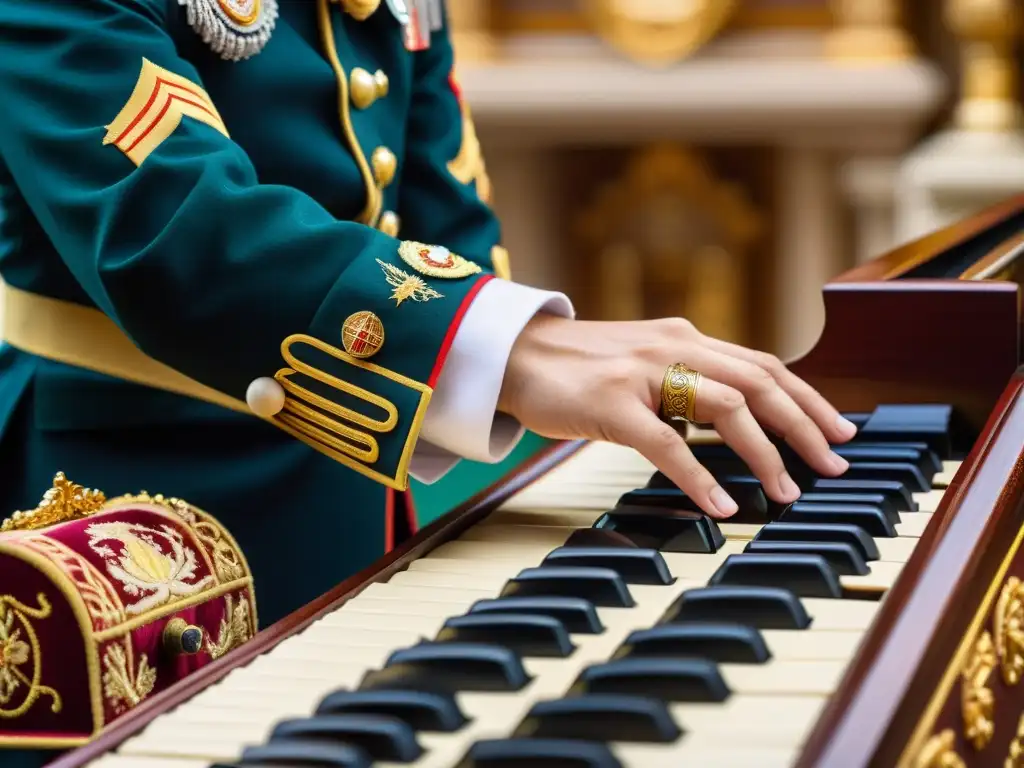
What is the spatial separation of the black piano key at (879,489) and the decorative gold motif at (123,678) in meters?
0.32

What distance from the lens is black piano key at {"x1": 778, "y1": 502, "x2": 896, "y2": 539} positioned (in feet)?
2.31

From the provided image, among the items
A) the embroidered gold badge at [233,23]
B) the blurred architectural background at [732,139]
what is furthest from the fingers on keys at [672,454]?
the blurred architectural background at [732,139]

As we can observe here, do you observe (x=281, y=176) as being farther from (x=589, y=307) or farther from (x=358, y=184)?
(x=589, y=307)

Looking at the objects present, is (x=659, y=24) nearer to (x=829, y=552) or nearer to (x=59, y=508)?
(x=59, y=508)

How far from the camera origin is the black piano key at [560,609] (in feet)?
1.94

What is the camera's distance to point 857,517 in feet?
2.33

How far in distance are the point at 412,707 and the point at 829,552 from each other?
0.21 meters

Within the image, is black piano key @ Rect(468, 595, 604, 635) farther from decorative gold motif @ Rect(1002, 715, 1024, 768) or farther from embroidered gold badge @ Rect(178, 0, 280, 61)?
embroidered gold badge @ Rect(178, 0, 280, 61)

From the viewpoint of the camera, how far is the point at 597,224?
4168mm

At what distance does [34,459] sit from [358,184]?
0.87 ft

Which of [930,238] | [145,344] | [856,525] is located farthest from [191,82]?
[930,238]

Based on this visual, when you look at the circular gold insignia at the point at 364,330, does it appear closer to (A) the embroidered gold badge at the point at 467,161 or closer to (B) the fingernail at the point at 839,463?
(B) the fingernail at the point at 839,463

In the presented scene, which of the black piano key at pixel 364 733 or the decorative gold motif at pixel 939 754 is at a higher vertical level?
the black piano key at pixel 364 733

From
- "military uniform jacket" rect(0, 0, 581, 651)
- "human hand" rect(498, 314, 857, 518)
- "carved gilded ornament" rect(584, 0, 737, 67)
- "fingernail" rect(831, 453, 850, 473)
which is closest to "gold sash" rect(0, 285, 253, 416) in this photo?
"military uniform jacket" rect(0, 0, 581, 651)
